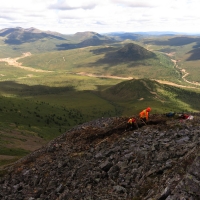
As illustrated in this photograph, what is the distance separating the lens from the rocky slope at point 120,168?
18.6 metres

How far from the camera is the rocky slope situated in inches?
733

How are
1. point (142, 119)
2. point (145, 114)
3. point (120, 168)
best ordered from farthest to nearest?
point (142, 119), point (145, 114), point (120, 168)

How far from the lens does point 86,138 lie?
35.4m

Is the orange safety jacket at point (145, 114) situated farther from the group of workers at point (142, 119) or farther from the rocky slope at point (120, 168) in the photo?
the rocky slope at point (120, 168)

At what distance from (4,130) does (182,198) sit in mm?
83296

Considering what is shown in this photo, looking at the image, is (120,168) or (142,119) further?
(142,119)

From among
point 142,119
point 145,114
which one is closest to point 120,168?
point 142,119

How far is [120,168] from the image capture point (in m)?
24.1

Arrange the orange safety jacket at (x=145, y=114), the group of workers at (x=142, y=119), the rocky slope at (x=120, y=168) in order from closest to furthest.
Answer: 1. the rocky slope at (x=120, y=168)
2. the group of workers at (x=142, y=119)
3. the orange safety jacket at (x=145, y=114)

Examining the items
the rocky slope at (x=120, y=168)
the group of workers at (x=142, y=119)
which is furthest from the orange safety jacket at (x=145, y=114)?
the rocky slope at (x=120, y=168)

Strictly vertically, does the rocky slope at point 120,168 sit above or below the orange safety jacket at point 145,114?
below

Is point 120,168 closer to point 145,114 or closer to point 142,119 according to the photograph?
point 142,119

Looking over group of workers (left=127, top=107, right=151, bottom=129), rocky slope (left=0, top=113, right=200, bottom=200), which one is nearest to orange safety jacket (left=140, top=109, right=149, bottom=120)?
group of workers (left=127, top=107, right=151, bottom=129)

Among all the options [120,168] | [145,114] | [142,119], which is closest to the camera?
[120,168]
